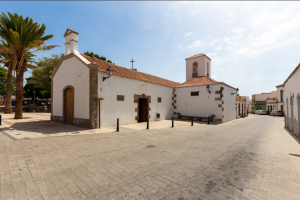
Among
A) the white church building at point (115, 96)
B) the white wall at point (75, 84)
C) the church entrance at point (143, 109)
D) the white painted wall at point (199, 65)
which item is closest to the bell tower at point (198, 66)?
the white painted wall at point (199, 65)

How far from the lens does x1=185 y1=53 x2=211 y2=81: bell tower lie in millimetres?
18734

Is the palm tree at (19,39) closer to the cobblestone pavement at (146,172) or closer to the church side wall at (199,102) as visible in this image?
the cobblestone pavement at (146,172)

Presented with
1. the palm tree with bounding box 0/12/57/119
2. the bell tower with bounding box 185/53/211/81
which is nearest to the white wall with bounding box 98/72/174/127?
the bell tower with bounding box 185/53/211/81

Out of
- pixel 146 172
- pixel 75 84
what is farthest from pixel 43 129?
pixel 146 172

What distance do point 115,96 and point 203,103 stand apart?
9580 millimetres

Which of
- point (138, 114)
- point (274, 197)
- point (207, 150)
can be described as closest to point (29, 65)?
point (138, 114)

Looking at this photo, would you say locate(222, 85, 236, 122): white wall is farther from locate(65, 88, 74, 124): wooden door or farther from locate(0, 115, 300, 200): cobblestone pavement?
locate(65, 88, 74, 124): wooden door

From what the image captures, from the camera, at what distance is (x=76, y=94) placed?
10.6 m

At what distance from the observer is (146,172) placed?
11.7 feet

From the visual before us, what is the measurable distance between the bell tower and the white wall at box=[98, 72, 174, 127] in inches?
246

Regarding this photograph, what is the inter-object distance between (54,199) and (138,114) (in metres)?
10.5

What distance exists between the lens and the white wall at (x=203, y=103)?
1480 centimetres

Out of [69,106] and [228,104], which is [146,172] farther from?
[228,104]

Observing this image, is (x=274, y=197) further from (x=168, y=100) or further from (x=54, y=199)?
(x=168, y=100)
